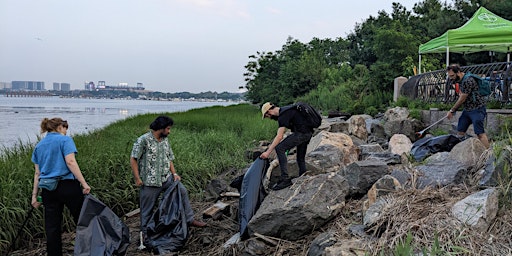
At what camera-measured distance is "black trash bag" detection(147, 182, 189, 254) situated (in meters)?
5.00

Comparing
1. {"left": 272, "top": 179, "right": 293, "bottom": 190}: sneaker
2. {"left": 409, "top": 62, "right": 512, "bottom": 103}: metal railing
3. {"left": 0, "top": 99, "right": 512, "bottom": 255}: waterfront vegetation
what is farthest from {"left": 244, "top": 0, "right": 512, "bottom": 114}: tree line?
{"left": 272, "top": 179, "right": 293, "bottom": 190}: sneaker

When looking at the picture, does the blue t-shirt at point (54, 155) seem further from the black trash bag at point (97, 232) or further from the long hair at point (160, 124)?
the long hair at point (160, 124)

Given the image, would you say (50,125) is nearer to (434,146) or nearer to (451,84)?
(434,146)

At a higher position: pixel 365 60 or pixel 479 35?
pixel 365 60

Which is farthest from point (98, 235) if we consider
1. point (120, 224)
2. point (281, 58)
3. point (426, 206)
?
point (281, 58)

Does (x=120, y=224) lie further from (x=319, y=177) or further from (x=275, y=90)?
(x=275, y=90)

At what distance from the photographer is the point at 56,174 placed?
4555 mm

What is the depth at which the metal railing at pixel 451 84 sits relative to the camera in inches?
309

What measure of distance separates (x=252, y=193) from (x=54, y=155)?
84.7 inches

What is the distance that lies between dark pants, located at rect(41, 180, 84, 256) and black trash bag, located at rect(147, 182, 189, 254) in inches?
33.5

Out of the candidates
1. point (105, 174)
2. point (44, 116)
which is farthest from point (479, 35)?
point (44, 116)

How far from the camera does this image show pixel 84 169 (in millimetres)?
7043

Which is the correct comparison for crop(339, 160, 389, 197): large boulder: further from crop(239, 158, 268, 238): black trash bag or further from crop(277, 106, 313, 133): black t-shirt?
crop(239, 158, 268, 238): black trash bag

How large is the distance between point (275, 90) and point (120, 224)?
91.5 ft
